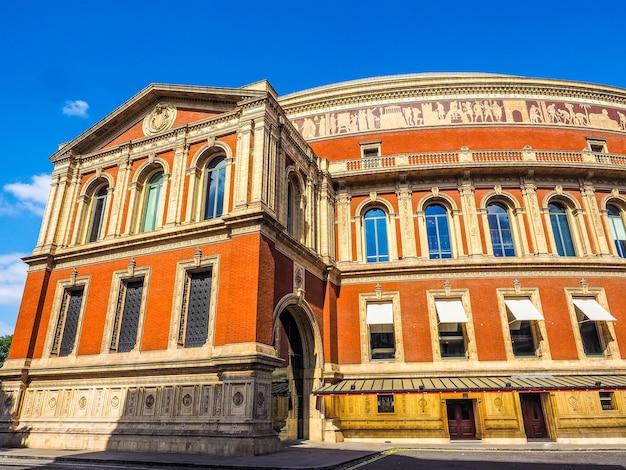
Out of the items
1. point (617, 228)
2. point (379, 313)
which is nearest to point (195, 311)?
point (379, 313)

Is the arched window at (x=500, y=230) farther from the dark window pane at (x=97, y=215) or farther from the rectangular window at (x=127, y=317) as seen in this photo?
the dark window pane at (x=97, y=215)

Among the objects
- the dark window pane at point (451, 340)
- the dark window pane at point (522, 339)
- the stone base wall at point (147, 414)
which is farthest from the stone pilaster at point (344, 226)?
the stone base wall at point (147, 414)

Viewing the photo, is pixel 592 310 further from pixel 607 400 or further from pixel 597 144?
pixel 597 144

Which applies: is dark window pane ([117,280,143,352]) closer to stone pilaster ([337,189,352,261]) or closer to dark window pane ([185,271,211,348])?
dark window pane ([185,271,211,348])

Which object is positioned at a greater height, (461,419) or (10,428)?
(461,419)

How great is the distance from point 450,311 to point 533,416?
5733 millimetres

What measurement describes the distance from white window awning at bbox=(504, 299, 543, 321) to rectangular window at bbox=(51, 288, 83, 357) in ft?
66.9

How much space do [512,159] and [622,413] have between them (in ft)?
44.1

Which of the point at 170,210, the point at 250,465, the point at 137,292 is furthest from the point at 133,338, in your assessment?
the point at 250,465

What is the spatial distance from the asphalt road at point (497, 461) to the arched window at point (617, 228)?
12.1 meters

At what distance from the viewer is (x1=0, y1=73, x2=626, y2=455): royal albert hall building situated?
16.5 meters

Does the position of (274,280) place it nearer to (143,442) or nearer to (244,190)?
(244,190)

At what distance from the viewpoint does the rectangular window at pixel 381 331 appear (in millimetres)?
21906

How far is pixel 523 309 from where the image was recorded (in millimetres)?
21016
